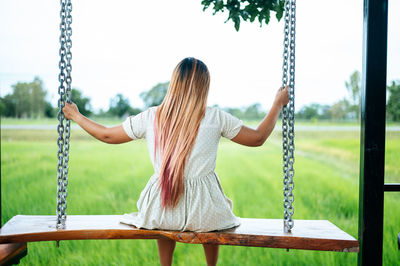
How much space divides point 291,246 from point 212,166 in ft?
2.13

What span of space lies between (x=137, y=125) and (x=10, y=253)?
3.94 feet

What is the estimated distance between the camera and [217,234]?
88.3 inches

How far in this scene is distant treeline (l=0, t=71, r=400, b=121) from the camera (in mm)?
7035

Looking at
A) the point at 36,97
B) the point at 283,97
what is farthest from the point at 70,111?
the point at 36,97

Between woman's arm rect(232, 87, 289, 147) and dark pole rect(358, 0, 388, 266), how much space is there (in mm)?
583

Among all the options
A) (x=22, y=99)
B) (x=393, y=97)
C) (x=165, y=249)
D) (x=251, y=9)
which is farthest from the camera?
(x=22, y=99)

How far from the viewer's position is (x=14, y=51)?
7.66 metres

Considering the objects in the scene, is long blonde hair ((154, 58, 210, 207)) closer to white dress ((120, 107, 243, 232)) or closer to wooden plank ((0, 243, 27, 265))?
white dress ((120, 107, 243, 232))

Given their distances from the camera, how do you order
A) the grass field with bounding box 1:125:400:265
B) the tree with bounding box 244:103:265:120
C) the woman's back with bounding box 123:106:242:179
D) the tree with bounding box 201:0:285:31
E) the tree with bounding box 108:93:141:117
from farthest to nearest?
1. the tree with bounding box 108:93:141:117
2. the tree with bounding box 244:103:265:120
3. the grass field with bounding box 1:125:400:265
4. the tree with bounding box 201:0:285:31
5. the woman's back with bounding box 123:106:242:179

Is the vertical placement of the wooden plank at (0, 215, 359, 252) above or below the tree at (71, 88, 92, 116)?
below

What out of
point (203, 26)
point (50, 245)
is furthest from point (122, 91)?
point (50, 245)

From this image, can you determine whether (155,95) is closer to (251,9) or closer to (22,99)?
(22,99)

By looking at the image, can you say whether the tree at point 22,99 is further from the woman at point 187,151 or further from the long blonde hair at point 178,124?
the long blonde hair at point 178,124

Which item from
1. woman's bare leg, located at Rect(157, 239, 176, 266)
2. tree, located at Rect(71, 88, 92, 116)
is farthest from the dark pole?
tree, located at Rect(71, 88, 92, 116)
